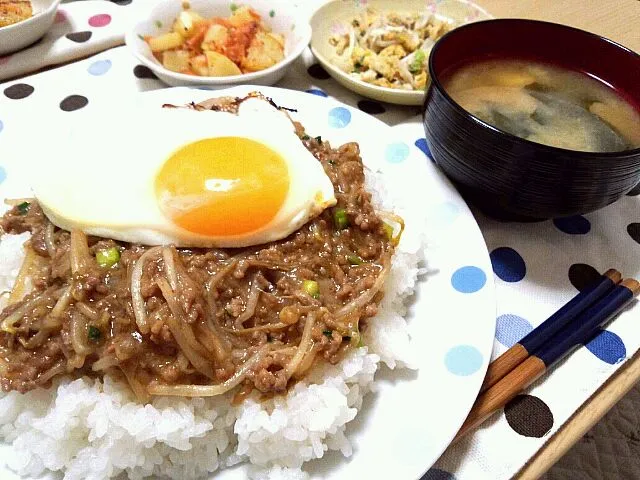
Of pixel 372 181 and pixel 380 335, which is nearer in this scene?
pixel 380 335

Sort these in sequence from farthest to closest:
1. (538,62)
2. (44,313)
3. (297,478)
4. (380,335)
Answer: (538,62) → (380,335) → (44,313) → (297,478)

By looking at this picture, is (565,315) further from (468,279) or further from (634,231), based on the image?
(634,231)

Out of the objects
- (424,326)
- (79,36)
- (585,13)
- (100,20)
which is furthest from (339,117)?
(585,13)

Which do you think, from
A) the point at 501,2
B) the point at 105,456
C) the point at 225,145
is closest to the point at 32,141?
the point at 225,145

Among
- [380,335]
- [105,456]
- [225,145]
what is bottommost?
[105,456]

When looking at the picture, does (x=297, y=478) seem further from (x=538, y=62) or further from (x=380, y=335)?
(x=538, y=62)

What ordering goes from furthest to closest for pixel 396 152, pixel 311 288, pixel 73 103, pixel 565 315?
pixel 73 103 → pixel 396 152 → pixel 565 315 → pixel 311 288
